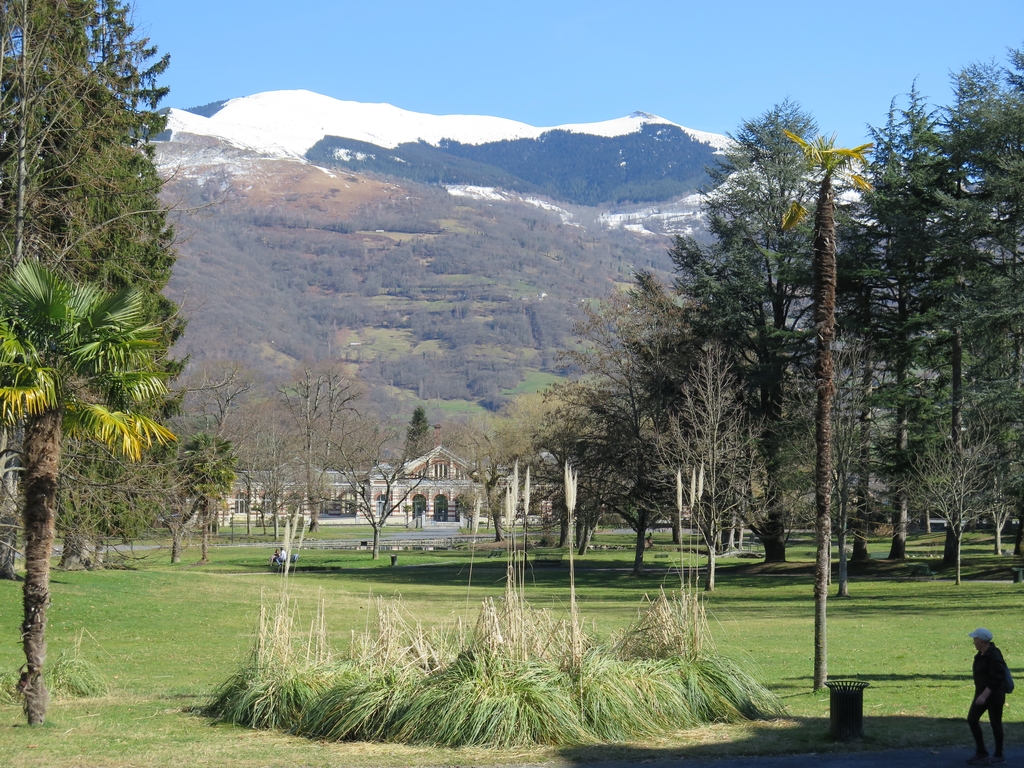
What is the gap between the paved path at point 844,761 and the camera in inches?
432

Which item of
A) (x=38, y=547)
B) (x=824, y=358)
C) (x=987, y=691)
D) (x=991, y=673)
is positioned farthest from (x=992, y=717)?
(x=38, y=547)

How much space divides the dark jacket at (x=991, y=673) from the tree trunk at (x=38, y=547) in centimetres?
1022

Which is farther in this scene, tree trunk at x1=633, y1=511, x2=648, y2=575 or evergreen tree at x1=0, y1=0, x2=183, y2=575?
tree trunk at x1=633, y1=511, x2=648, y2=575

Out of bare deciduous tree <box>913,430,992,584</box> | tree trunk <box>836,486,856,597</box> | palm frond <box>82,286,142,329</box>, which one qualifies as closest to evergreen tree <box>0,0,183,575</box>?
palm frond <box>82,286,142,329</box>

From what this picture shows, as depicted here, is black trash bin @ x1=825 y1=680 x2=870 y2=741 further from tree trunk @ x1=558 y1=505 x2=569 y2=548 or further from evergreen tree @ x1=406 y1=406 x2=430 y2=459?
evergreen tree @ x1=406 y1=406 x2=430 y2=459

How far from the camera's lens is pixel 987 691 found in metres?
10.6

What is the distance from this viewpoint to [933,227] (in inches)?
1618

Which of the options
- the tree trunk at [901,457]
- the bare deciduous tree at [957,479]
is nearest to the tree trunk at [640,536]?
the tree trunk at [901,457]

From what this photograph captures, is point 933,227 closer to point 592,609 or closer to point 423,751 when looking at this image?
point 592,609

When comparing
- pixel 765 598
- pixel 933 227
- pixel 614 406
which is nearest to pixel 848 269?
pixel 933 227

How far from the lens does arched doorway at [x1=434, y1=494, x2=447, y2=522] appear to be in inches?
4911

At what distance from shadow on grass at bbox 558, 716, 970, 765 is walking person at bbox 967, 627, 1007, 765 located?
1.06 meters

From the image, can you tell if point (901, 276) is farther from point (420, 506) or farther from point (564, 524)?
point (420, 506)

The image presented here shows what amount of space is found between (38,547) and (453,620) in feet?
32.7
